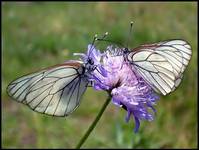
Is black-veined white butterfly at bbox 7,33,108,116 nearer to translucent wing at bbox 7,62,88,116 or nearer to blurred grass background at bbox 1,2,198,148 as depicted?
translucent wing at bbox 7,62,88,116

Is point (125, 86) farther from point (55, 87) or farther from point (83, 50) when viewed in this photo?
point (83, 50)

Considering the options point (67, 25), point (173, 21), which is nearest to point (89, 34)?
point (67, 25)

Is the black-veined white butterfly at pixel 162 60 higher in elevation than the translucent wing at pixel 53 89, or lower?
higher

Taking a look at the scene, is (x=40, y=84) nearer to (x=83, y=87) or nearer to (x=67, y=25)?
(x=83, y=87)

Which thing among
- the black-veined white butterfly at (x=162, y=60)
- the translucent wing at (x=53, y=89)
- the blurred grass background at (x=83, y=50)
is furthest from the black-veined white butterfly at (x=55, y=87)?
the blurred grass background at (x=83, y=50)

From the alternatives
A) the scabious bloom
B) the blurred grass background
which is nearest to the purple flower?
the scabious bloom

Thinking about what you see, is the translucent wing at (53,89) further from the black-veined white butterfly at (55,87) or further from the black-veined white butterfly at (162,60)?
the black-veined white butterfly at (162,60)
